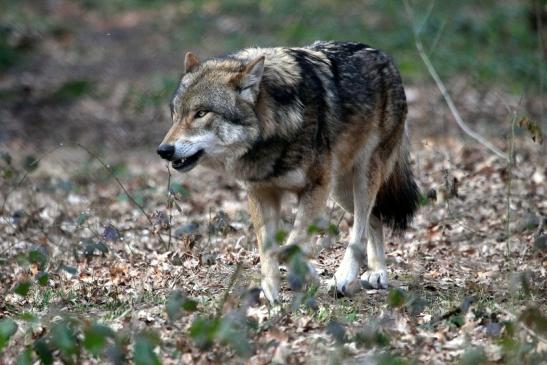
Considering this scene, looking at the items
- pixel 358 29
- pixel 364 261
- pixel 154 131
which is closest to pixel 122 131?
pixel 154 131

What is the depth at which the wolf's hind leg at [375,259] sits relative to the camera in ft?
22.6

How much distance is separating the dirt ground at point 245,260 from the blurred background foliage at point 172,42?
1.51 ft

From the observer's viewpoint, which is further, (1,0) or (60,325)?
(1,0)

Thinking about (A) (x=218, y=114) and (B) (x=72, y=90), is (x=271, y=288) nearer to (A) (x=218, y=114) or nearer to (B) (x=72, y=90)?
(A) (x=218, y=114)

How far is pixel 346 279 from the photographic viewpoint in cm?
654

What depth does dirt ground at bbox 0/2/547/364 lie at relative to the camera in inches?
Answer: 196

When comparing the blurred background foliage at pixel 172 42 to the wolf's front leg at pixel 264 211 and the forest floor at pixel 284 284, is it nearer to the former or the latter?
the forest floor at pixel 284 284

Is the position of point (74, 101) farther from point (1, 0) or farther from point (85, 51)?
point (1, 0)

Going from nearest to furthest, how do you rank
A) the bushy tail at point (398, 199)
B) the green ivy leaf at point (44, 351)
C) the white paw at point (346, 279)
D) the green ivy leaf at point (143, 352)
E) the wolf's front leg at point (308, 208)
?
1. the green ivy leaf at point (143, 352)
2. the green ivy leaf at point (44, 351)
3. the wolf's front leg at point (308, 208)
4. the white paw at point (346, 279)
5. the bushy tail at point (398, 199)

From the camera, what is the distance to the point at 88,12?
24078 millimetres

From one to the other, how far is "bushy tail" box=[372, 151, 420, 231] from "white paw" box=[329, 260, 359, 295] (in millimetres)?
816

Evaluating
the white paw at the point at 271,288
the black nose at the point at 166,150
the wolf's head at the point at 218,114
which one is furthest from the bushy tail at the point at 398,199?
the black nose at the point at 166,150

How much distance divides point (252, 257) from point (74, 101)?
9.78 metres

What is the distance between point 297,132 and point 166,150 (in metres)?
0.91
